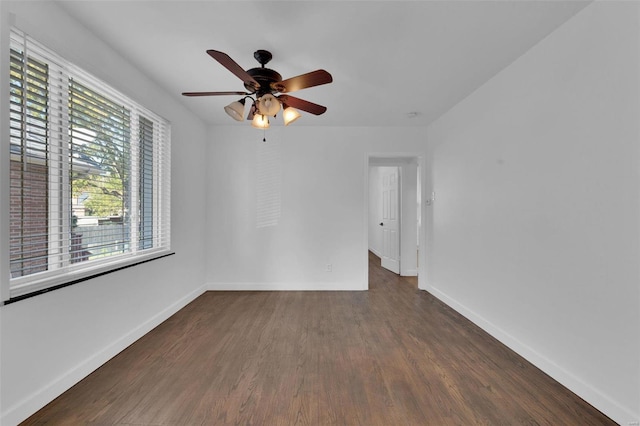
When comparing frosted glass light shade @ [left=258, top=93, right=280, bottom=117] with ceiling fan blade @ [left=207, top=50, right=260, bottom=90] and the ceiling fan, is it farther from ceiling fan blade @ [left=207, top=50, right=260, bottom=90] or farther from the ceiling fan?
ceiling fan blade @ [left=207, top=50, right=260, bottom=90]

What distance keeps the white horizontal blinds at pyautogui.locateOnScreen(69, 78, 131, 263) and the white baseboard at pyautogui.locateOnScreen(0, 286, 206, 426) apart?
29.2 inches

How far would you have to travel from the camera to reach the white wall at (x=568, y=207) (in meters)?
1.54

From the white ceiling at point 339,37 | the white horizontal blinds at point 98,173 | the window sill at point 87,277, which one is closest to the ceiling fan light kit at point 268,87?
the white ceiling at point 339,37

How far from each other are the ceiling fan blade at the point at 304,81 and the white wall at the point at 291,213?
2.07 meters

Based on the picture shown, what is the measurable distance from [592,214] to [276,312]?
294 centimetres

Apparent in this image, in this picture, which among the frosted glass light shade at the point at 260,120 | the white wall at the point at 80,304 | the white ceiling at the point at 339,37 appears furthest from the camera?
the frosted glass light shade at the point at 260,120

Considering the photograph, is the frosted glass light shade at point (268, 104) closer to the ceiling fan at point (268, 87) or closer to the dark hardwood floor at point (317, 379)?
the ceiling fan at point (268, 87)

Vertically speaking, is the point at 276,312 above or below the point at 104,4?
below

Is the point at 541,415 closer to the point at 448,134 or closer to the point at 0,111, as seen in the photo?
the point at 448,134

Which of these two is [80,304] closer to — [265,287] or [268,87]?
[268,87]

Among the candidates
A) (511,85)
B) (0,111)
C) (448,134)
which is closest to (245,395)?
(0,111)

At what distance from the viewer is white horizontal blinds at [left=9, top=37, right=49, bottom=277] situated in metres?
1.53

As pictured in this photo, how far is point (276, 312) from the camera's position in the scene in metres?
3.24

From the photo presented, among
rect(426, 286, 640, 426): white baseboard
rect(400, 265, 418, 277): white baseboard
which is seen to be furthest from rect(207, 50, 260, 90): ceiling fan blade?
rect(400, 265, 418, 277): white baseboard
